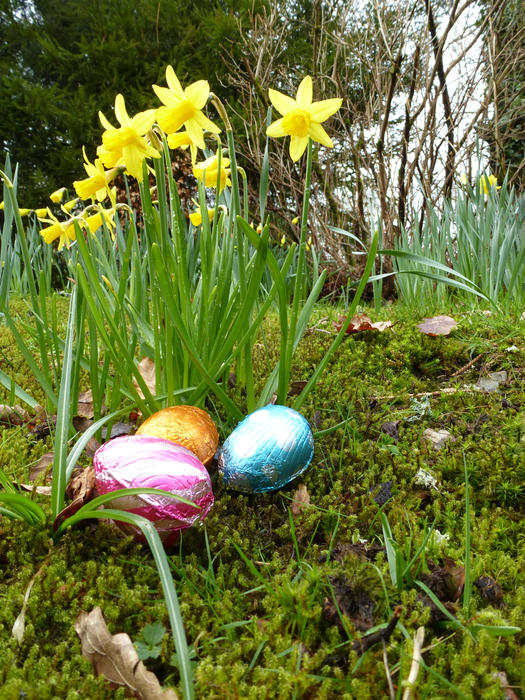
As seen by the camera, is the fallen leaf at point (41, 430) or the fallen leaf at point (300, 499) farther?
the fallen leaf at point (41, 430)

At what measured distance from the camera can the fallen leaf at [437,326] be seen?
1.86m

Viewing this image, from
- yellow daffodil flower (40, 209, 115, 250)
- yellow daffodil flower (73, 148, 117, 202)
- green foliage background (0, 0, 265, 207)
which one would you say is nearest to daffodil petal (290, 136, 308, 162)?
yellow daffodil flower (73, 148, 117, 202)

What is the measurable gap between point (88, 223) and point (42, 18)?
9057 millimetres

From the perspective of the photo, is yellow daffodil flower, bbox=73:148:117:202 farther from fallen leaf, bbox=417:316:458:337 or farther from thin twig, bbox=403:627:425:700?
fallen leaf, bbox=417:316:458:337

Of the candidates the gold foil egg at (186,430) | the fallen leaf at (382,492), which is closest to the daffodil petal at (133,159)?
the gold foil egg at (186,430)

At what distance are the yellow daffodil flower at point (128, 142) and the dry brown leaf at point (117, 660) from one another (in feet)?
2.90

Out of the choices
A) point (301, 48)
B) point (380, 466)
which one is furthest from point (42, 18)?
point (380, 466)

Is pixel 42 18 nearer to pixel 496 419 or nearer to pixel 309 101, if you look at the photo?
pixel 309 101

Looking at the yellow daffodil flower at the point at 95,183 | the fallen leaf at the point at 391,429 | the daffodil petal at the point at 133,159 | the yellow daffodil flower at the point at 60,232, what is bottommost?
the fallen leaf at the point at 391,429

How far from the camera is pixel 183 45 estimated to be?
23.7 ft

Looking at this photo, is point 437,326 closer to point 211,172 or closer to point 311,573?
point 211,172

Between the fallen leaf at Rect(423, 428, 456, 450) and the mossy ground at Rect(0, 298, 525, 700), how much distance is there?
0.02 m

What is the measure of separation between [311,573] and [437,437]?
704 millimetres

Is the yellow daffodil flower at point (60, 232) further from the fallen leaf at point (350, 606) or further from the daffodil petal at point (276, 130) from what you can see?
the fallen leaf at point (350, 606)
